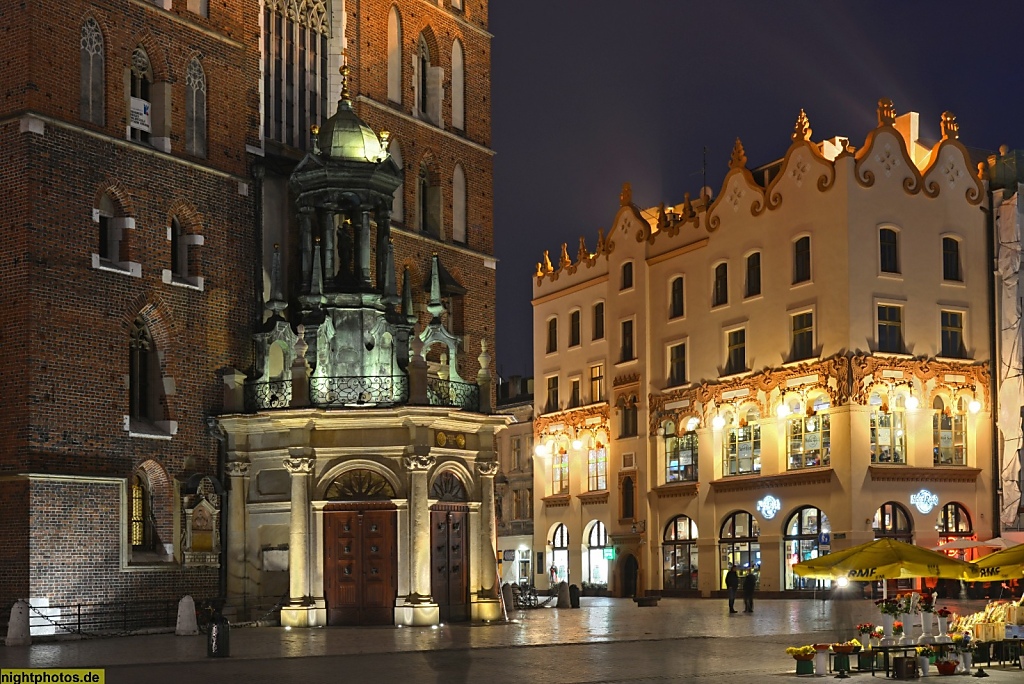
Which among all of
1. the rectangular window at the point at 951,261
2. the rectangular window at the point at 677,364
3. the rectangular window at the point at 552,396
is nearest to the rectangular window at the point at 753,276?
the rectangular window at the point at 677,364

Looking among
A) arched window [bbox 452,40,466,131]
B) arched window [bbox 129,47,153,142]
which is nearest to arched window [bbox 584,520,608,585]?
arched window [bbox 452,40,466,131]

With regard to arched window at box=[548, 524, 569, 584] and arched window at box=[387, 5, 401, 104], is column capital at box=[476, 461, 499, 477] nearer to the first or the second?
arched window at box=[387, 5, 401, 104]

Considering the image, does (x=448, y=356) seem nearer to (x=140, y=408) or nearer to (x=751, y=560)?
(x=140, y=408)

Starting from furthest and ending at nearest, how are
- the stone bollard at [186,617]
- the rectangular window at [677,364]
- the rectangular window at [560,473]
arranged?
the rectangular window at [560,473], the rectangular window at [677,364], the stone bollard at [186,617]

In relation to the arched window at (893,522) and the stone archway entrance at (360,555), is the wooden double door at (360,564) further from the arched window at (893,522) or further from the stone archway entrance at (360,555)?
the arched window at (893,522)

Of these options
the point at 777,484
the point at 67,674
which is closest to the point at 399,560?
the point at 67,674

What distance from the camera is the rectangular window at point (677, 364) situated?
68625 mm

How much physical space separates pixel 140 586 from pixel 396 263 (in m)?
13.3

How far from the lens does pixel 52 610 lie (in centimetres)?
3544

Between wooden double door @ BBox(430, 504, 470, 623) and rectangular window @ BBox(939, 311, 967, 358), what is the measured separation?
2751cm

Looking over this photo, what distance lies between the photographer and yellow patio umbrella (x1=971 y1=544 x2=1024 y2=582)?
29516mm

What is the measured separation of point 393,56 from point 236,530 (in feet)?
52.0

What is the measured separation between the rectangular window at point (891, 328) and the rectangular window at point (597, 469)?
17.4 m

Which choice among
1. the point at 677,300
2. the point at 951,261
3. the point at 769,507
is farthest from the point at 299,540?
the point at 677,300
